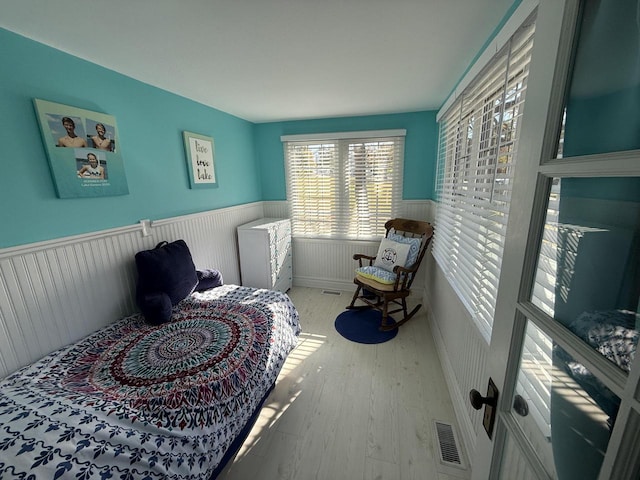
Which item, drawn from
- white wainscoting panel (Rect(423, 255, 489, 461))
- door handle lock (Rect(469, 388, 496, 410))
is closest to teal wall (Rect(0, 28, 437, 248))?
white wainscoting panel (Rect(423, 255, 489, 461))

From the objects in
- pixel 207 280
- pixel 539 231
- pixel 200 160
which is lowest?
pixel 207 280

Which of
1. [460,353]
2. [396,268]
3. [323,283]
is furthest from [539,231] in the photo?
[323,283]

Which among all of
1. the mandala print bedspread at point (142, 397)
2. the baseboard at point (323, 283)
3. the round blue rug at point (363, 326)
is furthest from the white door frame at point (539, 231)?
the baseboard at point (323, 283)

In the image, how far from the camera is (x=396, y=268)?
2.56m

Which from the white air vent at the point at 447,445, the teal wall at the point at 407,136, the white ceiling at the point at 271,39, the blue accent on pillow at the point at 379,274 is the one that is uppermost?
the white ceiling at the point at 271,39

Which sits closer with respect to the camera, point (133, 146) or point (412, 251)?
point (133, 146)

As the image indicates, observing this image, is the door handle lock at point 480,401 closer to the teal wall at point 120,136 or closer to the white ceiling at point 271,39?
the white ceiling at point 271,39

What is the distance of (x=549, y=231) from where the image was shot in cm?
57

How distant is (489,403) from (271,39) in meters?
1.93

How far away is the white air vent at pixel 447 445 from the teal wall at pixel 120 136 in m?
2.65

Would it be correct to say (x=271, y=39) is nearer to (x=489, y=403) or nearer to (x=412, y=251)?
(x=489, y=403)

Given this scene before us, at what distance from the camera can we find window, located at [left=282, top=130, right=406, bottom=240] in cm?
327

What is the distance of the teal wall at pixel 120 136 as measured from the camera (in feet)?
4.54

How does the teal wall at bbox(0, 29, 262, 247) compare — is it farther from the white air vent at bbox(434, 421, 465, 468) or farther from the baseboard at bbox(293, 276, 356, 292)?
the white air vent at bbox(434, 421, 465, 468)
